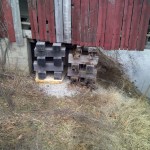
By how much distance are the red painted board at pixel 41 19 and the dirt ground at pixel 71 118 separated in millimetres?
1152

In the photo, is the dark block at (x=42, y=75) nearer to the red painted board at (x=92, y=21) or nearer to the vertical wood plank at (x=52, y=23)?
the vertical wood plank at (x=52, y=23)

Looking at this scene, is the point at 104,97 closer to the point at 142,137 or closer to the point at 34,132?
the point at 142,137

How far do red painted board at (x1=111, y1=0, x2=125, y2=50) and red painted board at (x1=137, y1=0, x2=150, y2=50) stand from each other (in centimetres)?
45

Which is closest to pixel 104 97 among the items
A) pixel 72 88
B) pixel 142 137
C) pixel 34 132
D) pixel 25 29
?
pixel 72 88

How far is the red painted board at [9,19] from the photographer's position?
21.3 ft

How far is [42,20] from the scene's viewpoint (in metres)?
6.64

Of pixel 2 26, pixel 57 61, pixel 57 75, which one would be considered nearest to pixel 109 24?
pixel 57 61

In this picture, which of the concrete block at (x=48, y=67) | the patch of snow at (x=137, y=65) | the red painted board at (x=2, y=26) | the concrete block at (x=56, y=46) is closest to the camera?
the red painted board at (x=2, y=26)

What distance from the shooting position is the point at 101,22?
654 cm

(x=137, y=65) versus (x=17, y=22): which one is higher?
(x=17, y=22)

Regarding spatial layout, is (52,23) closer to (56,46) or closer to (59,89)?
(56,46)

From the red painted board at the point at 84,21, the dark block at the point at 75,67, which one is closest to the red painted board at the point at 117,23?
the red painted board at the point at 84,21

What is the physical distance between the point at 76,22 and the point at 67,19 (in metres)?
0.21

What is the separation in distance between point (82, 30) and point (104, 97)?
1.61 metres
